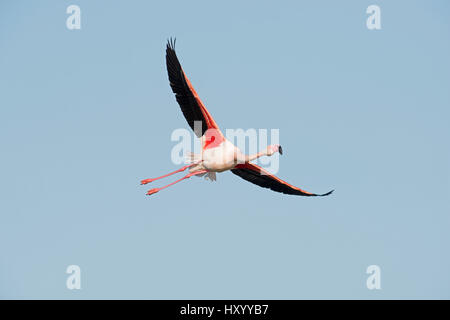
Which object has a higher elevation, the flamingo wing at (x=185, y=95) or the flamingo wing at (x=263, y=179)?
the flamingo wing at (x=185, y=95)

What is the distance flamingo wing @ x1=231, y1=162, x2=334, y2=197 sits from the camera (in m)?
35.2

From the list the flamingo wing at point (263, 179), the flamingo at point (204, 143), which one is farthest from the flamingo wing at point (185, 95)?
the flamingo wing at point (263, 179)

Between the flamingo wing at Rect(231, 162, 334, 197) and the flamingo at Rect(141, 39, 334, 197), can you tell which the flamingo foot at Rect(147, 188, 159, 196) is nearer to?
the flamingo at Rect(141, 39, 334, 197)

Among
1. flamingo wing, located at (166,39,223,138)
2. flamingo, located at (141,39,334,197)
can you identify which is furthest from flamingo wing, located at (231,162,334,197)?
flamingo wing, located at (166,39,223,138)

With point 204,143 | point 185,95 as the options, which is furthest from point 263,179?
point 185,95

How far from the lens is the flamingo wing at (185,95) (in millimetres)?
32631

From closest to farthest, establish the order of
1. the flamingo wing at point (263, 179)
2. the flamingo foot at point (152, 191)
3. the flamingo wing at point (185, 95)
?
the flamingo wing at point (185, 95) → the flamingo foot at point (152, 191) → the flamingo wing at point (263, 179)

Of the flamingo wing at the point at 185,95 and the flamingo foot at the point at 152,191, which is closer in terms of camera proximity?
the flamingo wing at the point at 185,95

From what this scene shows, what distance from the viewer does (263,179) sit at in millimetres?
35719

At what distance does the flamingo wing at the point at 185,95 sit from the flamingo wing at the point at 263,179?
94.7 inches

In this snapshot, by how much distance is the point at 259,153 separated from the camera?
3384 centimetres

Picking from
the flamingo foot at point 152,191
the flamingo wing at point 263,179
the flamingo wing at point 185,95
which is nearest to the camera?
the flamingo wing at point 185,95

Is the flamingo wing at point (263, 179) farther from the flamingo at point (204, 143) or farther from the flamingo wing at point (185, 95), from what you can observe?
the flamingo wing at point (185, 95)
